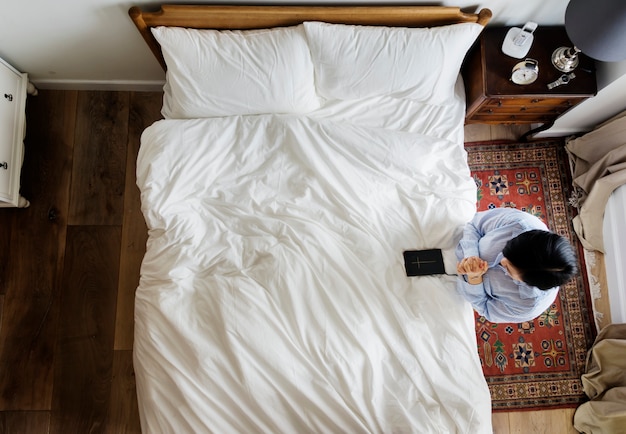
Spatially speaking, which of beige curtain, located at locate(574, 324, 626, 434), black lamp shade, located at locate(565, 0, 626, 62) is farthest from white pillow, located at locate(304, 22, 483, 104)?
beige curtain, located at locate(574, 324, 626, 434)

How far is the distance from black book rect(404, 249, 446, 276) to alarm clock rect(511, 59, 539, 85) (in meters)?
0.74

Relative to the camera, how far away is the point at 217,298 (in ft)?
4.56

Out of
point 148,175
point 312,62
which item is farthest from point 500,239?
point 148,175

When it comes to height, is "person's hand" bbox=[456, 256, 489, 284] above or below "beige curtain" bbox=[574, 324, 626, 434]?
above

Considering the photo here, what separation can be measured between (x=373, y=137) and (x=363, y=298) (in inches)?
23.7

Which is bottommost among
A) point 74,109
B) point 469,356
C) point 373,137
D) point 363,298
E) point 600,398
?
point 600,398

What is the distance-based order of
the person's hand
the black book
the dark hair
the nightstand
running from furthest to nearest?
the nightstand
the black book
the person's hand
the dark hair

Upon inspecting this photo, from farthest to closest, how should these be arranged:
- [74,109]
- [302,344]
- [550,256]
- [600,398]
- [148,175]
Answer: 1. [74,109]
2. [600,398]
3. [148,175]
4. [302,344]
5. [550,256]

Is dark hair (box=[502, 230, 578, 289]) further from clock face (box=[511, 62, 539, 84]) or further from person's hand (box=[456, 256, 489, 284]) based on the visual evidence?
clock face (box=[511, 62, 539, 84])

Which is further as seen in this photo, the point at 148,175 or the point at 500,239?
the point at 148,175

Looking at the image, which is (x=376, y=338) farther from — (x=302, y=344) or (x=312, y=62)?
(x=312, y=62)

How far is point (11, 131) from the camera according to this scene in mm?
1811

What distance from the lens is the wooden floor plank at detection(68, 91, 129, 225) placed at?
76.4 inches

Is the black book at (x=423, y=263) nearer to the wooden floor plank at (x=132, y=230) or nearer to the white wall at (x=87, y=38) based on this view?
the white wall at (x=87, y=38)
